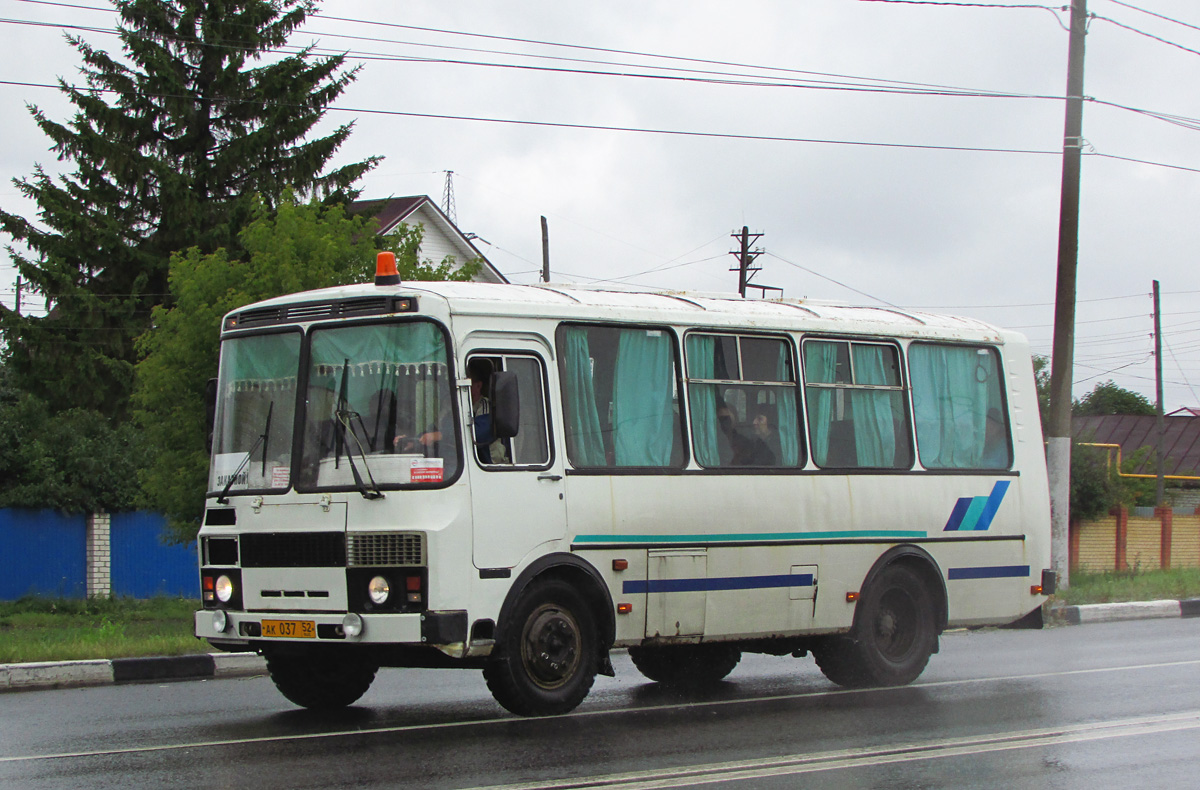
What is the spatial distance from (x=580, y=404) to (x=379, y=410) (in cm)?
144

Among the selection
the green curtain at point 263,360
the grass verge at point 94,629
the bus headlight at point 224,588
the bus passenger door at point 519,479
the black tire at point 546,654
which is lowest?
the grass verge at point 94,629

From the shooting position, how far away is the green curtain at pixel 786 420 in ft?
36.5

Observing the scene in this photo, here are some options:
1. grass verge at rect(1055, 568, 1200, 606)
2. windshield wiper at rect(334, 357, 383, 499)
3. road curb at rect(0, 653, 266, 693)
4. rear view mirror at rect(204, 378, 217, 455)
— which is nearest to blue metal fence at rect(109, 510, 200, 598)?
road curb at rect(0, 653, 266, 693)

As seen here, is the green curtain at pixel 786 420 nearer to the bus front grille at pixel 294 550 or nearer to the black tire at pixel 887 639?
the black tire at pixel 887 639

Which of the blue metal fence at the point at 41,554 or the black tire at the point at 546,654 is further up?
the black tire at the point at 546,654

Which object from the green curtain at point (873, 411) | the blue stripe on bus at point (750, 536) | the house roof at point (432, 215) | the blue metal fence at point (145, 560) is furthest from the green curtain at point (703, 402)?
the house roof at point (432, 215)

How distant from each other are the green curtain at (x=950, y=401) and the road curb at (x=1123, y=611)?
7.45 m

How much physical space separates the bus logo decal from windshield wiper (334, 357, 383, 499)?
5235 mm

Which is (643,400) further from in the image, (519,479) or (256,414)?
(256,414)

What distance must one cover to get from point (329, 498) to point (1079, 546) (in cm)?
2794

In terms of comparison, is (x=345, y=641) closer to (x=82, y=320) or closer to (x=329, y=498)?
(x=329, y=498)

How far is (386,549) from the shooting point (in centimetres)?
883

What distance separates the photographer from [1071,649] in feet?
48.6

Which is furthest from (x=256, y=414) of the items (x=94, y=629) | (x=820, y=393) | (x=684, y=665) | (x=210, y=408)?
(x=94, y=629)
